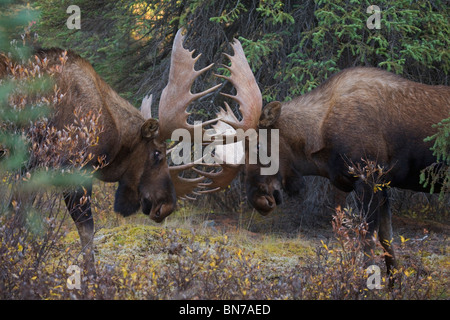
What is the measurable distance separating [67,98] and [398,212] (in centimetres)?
629

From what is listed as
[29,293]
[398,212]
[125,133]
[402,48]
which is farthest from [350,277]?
[398,212]

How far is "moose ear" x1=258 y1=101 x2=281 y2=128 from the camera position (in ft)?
24.9

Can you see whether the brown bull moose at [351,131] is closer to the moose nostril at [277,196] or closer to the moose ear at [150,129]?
the moose nostril at [277,196]

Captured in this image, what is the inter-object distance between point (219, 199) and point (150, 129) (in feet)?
13.8

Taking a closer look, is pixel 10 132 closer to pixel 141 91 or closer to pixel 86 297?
pixel 86 297

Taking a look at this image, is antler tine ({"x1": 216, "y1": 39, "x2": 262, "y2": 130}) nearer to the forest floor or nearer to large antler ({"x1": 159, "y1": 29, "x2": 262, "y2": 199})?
large antler ({"x1": 159, "y1": 29, "x2": 262, "y2": 199})

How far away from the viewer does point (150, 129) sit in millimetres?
7254

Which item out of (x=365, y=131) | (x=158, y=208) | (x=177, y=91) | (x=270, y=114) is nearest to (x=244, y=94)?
(x=270, y=114)

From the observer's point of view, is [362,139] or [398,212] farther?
[398,212]

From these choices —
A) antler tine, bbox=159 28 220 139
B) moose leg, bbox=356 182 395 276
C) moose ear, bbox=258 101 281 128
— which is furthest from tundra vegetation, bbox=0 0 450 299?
moose ear, bbox=258 101 281 128

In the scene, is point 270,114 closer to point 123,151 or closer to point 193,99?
point 193,99

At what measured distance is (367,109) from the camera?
7172mm

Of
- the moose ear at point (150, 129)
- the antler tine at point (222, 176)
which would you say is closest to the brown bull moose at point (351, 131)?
the antler tine at point (222, 176)

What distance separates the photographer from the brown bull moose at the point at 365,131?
23.1 feet
